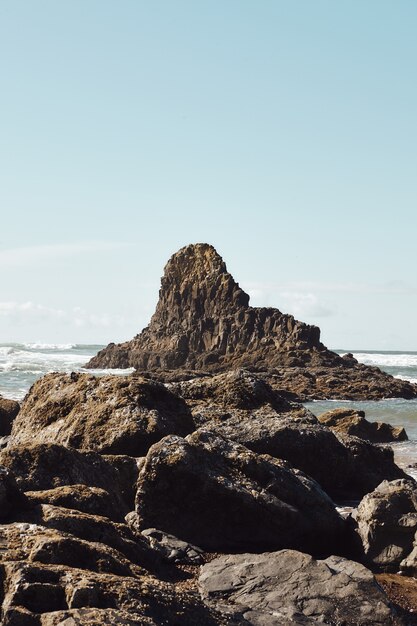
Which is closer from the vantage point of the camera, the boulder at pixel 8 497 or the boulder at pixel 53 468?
the boulder at pixel 8 497

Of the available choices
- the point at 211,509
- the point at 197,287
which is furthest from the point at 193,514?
the point at 197,287

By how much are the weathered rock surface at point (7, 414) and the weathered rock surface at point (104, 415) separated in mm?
5297

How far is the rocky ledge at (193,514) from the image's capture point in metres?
5.98

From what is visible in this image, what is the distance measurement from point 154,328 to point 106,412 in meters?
100.0

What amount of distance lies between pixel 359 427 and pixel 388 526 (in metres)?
15.7

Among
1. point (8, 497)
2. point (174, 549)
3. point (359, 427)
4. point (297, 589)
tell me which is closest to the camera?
point (8, 497)

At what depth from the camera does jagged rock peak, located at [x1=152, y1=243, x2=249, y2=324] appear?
352ft

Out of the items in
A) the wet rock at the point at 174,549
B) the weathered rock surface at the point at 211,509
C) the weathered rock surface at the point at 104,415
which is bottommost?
the wet rock at the point at 174,549

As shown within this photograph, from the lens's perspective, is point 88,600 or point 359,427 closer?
point 88,600

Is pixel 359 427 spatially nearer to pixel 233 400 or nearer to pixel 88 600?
pixel 233 400

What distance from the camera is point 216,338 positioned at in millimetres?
102062

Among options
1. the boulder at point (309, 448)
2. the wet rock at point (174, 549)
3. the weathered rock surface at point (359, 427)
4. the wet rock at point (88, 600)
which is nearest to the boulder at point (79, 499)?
the wet rock at point (174, 549)

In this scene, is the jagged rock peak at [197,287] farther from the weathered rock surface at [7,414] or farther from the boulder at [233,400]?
the boulder at [233,400]

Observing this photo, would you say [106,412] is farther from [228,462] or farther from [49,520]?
[49,520]
